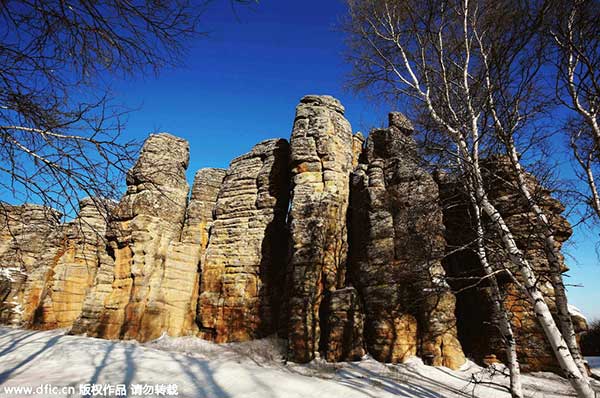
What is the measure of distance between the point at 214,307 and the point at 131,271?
4.32 m

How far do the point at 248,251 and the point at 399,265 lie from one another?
23.9 ft

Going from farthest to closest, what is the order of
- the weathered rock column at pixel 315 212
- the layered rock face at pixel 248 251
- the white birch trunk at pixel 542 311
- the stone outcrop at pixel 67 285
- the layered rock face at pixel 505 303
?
the stone outcrop at pixel 67 285 < the layered rock face at pixel 248 251 < the weathered rock column at pixel 315 212 < the layered rock face at pixel 505 303 < the white birch trunk at pixel 542 311

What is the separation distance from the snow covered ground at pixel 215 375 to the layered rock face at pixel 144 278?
423 cm

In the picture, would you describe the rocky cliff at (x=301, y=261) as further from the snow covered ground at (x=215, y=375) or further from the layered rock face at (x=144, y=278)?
the snow covered ground at (x=215, y=375)

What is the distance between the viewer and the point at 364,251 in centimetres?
1209

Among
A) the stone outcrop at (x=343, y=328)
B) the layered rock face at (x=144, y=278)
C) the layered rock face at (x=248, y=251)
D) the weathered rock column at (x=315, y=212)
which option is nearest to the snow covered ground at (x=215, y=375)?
the stone outcrop at (x=343, y=328)

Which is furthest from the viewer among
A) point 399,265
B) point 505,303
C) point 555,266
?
point 399,265

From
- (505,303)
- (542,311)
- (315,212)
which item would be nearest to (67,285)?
(315,212)

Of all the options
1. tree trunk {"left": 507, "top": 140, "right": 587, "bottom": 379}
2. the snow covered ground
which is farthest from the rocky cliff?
tree trunk {"left": 507, "top": 140, "right": 587, "bottom": 379}

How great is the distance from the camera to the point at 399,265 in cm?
1093

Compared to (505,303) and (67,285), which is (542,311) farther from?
(67,285)

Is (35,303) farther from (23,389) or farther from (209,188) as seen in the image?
(23,389)

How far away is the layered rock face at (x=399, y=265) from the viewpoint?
970cm

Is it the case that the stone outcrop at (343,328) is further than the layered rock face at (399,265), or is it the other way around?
the stone outcrop at (343,328)
